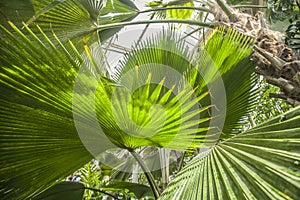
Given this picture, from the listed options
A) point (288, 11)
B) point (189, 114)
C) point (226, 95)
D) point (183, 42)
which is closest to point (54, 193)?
point (189, 114)

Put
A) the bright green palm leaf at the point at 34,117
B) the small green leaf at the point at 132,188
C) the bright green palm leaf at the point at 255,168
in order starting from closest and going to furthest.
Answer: the bright green palm leaf at the point at 255,168
the bright green palm leaf at the point at 34,117
the small green leaf at the point at 132,188

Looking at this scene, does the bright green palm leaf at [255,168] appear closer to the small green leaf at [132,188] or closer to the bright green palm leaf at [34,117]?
the bright green palm leaf at [34,117]

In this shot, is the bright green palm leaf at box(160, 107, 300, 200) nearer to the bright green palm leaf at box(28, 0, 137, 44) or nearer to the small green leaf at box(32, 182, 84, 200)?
the small green leaf at box(32, 182, 84, 200)

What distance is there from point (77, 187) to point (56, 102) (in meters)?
0.45

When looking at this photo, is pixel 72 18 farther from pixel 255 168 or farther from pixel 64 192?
pixel 255 168

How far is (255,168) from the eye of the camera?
1.73 ft

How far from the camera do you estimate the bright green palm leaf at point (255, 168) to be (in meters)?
0.48

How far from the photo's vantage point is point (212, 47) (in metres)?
1.19

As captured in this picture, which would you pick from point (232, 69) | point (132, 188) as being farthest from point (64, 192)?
point (232, 69)

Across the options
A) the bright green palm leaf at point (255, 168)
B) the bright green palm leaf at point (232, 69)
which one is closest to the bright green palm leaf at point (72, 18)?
the bright green palm leaf at point (232, 69)

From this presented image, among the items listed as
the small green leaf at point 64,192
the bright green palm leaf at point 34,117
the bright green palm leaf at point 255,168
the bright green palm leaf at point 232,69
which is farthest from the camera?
the bright green palm leaf at point 232,69

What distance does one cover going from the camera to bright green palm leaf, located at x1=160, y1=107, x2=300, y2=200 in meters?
0.48

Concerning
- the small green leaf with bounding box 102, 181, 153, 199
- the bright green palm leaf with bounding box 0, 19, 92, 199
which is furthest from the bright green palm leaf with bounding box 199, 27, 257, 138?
the bright green palm leaf with bounding box 0, 19, 92, 199

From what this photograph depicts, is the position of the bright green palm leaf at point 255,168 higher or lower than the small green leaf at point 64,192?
lower
